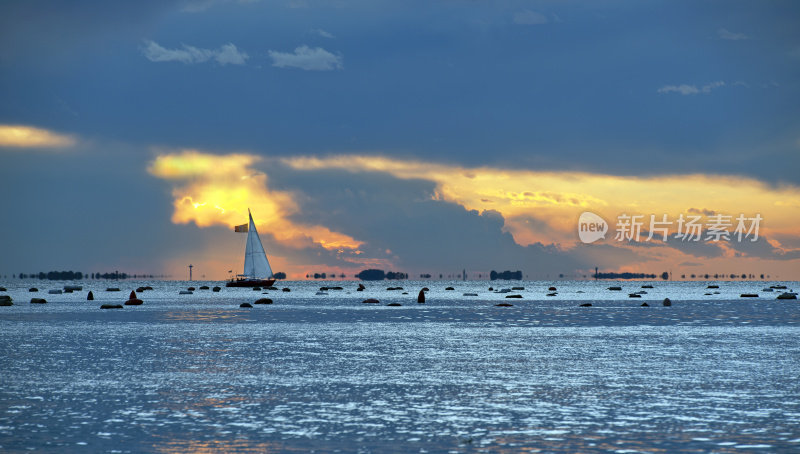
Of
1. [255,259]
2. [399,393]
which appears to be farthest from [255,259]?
[399,393]

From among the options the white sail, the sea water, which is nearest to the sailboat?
the white sail

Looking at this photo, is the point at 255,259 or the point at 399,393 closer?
the point at 399,393

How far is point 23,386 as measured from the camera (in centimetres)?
2895

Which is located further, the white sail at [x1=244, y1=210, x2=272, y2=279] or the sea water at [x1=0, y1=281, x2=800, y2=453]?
the white sail at [x1=244, y1=210, x2=272, y2=279]

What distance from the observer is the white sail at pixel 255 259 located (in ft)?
607

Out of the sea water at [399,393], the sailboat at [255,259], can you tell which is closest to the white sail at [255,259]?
the sailboat at [255,259]

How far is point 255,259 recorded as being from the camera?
18588 cm

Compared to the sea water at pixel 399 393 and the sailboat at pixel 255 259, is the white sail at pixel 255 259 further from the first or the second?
the sea water at pixel 399 393

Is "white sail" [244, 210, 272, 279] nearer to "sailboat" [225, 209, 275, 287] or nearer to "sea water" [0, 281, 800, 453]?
"sailboat" [225, 209, 275, 287]

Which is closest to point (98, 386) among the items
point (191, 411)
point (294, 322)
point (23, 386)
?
point (23, 386)

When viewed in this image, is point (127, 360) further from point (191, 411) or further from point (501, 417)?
point (501, 417)

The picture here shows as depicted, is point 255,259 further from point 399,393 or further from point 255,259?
point 399,393

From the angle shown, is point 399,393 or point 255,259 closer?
point 399,393

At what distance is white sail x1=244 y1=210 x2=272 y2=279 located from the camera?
607 ft
